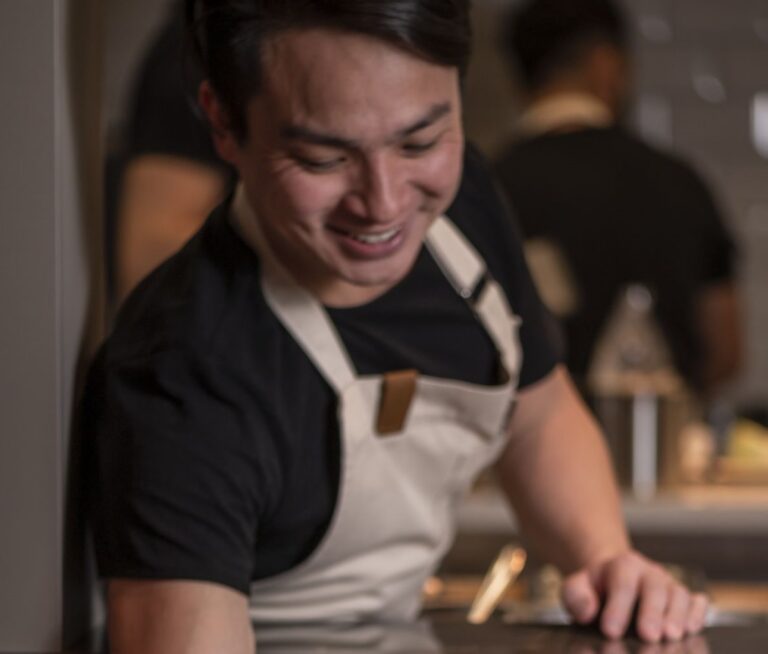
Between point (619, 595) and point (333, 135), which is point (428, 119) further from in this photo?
point (619, 595)

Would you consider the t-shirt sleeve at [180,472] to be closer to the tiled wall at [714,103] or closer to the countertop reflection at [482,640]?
the countertop reflection at [482,640]

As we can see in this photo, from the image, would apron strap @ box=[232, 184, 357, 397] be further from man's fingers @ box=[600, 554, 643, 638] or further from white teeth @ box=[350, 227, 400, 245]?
man's fingers @ box=[600, 554, 643, 638]

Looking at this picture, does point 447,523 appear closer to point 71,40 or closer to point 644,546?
point 71,40

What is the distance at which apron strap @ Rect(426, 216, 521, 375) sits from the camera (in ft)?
2.89

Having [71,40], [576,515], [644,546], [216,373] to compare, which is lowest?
[644,546]

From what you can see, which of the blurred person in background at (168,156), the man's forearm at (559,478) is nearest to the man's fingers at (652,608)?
the man's forearm at (559,478)

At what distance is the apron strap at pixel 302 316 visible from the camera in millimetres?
786

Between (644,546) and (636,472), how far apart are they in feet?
0.31

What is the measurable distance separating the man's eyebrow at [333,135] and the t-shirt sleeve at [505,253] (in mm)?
193

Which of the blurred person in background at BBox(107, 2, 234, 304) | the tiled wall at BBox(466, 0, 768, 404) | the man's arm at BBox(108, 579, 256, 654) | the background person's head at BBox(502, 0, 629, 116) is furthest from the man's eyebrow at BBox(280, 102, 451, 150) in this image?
the tiled wall at BBox(466, 0, 768, 404)

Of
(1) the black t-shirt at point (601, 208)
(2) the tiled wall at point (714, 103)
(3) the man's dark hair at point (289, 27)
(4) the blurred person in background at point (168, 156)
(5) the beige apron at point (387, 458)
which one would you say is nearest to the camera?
(3) the man's dark hair at point (289, 27)

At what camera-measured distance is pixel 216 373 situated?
745 mm

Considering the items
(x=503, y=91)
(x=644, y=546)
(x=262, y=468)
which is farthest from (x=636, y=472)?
(x=503, y=91)

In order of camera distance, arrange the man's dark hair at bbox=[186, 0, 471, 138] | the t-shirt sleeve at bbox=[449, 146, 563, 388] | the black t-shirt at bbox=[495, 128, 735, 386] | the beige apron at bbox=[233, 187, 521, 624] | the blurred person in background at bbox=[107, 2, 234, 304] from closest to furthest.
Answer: the man's dark hair at bbox=[186, 0, 471, 138] → the beige apron at bbox=[233, 187, 521, 624] → the t-shirt sleeve at bbox=[449, 146, 563, 388] → the blurred person in background at bbox=[107, 2, 234, 304] → the black t-shirt at bbox=[495, 128, 735, 386]
